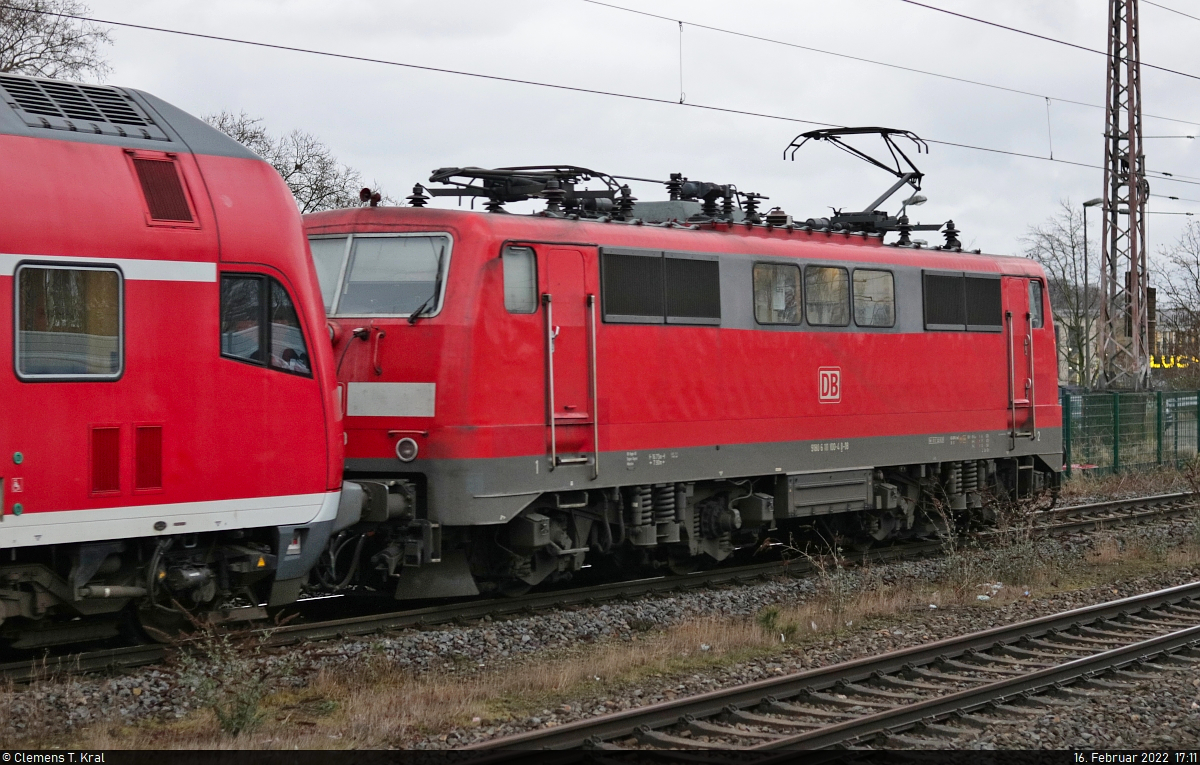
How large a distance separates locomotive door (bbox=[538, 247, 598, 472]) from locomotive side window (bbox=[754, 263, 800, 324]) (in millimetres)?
2398

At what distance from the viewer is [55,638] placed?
28.2 feet

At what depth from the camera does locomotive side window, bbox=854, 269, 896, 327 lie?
14422 millimetres

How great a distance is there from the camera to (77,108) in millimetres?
8578

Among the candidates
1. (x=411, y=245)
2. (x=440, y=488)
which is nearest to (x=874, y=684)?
(x=440, y=488)

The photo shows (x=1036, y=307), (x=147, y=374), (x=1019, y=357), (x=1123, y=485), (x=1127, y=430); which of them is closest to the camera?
(x=147, y=374)

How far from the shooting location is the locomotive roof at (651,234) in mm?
10930

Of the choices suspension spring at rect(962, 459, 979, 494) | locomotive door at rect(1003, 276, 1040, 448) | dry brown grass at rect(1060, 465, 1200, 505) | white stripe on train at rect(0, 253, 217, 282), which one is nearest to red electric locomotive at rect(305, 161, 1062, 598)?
suspension spring at rect(962, 459, 979, 494)

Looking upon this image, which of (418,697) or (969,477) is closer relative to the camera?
(418,697)

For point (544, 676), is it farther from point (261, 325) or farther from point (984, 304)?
point (984, 304)

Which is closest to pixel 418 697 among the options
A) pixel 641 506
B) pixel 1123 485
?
pixel 641 506

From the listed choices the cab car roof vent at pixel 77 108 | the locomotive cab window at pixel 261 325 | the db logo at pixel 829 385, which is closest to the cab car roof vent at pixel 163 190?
the cab car roof vent at pixel 77 108

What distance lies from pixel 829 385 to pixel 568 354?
3.87 m

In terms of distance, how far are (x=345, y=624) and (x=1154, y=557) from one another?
9.90m
